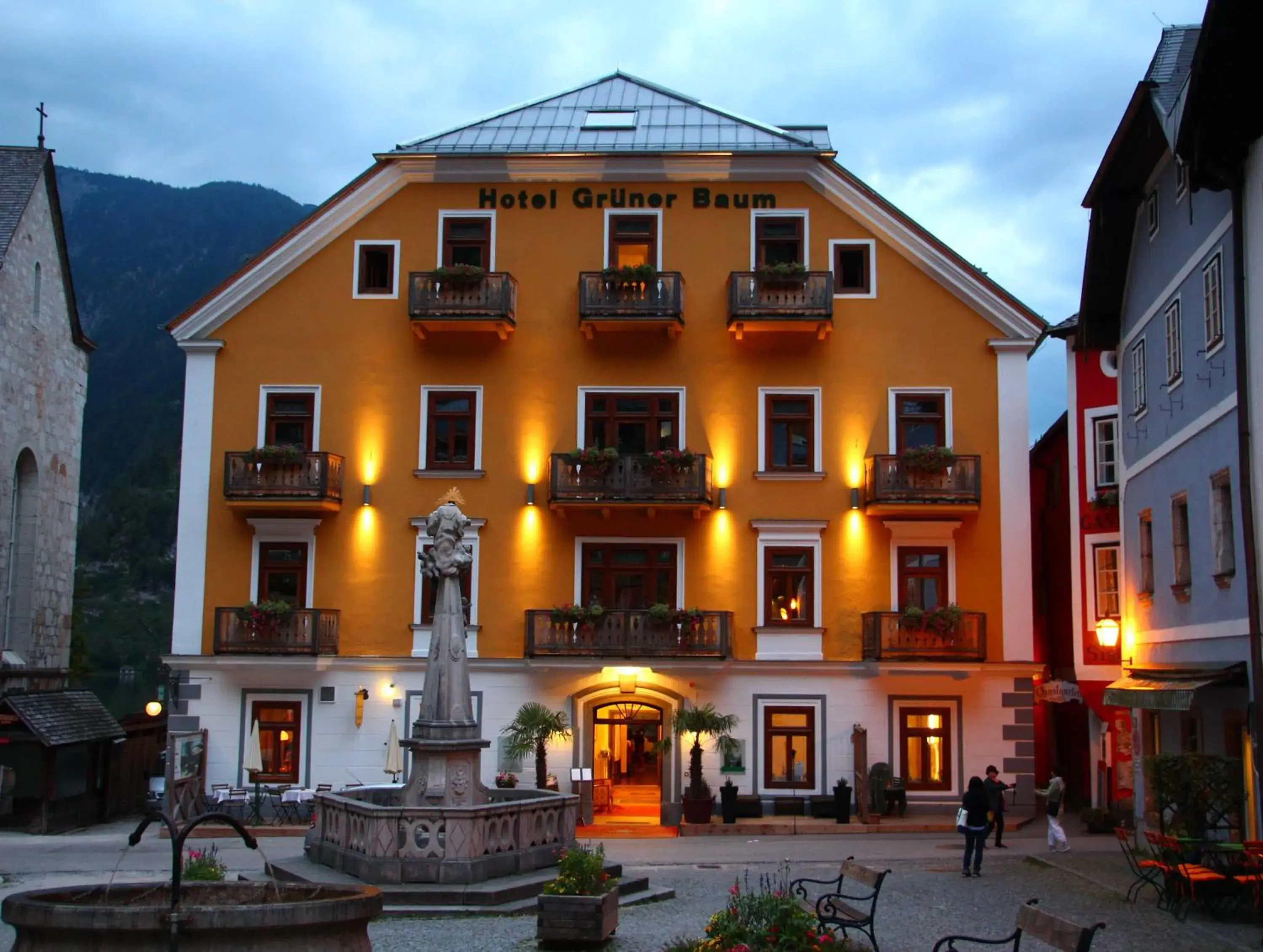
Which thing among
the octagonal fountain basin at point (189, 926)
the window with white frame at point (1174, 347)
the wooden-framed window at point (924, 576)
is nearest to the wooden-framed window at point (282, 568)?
the wooden-framed window at point (924, 576)

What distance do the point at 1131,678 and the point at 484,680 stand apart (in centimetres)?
1390

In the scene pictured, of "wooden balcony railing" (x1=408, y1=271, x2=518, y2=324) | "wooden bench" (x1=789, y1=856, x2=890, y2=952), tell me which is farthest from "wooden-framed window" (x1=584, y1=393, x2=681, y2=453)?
"wooden bench" (x1=789, y1=856, x2=890, y2=952)

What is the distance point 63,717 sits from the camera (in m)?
31.6

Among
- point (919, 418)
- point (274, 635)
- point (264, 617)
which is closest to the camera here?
point (264, 617)

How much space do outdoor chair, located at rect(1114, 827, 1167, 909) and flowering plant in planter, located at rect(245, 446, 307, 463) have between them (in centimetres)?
1838

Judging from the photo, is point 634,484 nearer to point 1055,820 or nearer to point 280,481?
point 280,481

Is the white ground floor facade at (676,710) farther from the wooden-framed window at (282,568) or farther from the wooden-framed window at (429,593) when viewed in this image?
the wooden-framed window at (282,568)

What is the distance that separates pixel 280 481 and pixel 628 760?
1004 cm

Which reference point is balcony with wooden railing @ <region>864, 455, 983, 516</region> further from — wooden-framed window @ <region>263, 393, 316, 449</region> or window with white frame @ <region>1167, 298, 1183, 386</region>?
wooden-framed window @ <region>263, 393, 316, 449</region>

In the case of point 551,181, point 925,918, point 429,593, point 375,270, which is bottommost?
point 925,918

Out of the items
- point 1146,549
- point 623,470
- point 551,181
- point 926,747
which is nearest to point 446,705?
point 623,470

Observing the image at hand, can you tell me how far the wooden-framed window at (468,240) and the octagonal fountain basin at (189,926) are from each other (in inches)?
925

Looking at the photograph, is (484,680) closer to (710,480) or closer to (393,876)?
(710,480)

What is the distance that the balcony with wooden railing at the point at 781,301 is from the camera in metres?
31.5
